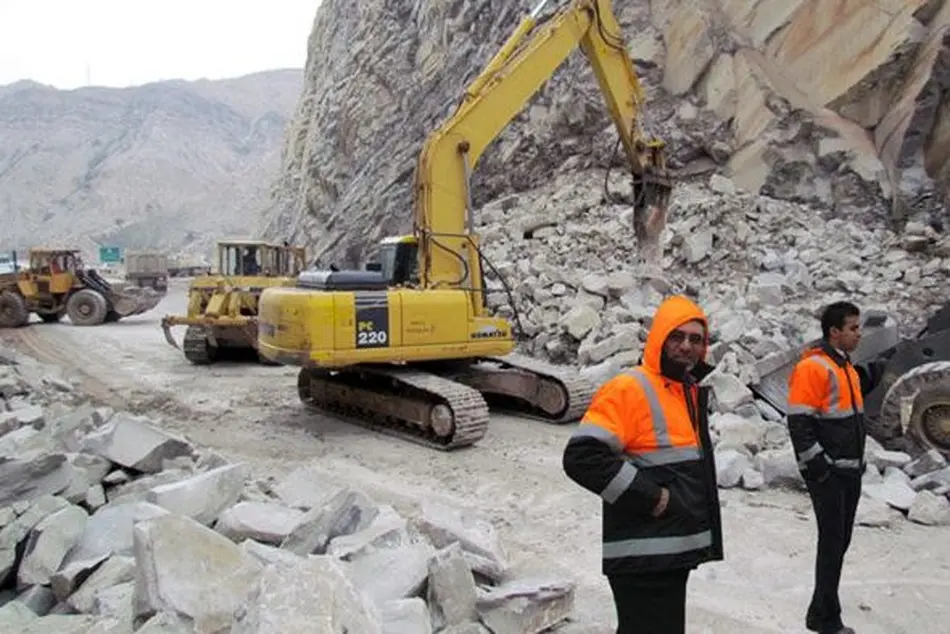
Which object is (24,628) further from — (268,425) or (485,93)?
(485,93)

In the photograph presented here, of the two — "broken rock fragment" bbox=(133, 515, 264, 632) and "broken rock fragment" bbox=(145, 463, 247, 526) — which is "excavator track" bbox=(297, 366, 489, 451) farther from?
"broken rock fragment" bbox=(133, 515, 264, 632)

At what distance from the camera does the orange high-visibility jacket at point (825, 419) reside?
12.6ft

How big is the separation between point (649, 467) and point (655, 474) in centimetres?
3

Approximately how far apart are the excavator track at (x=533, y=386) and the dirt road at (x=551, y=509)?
10.2 inches

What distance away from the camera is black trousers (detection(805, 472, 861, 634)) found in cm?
384

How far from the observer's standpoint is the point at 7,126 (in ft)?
339

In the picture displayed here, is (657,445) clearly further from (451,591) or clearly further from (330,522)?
(330,522)

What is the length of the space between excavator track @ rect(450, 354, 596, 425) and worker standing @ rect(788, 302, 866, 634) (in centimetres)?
481

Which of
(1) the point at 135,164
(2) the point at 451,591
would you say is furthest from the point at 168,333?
(1) the point at 135,164

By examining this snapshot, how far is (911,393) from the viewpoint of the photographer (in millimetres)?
6848

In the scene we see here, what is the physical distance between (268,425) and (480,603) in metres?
5.76

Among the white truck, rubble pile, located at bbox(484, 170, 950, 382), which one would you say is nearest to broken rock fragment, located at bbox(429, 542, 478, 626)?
rubble pile, located at bbox(484, 170, 950, 382)

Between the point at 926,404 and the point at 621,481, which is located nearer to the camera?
the point at 621,481

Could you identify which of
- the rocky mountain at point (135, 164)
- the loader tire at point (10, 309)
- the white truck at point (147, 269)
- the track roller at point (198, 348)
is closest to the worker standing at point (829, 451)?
the track roller at point (198, 348)
